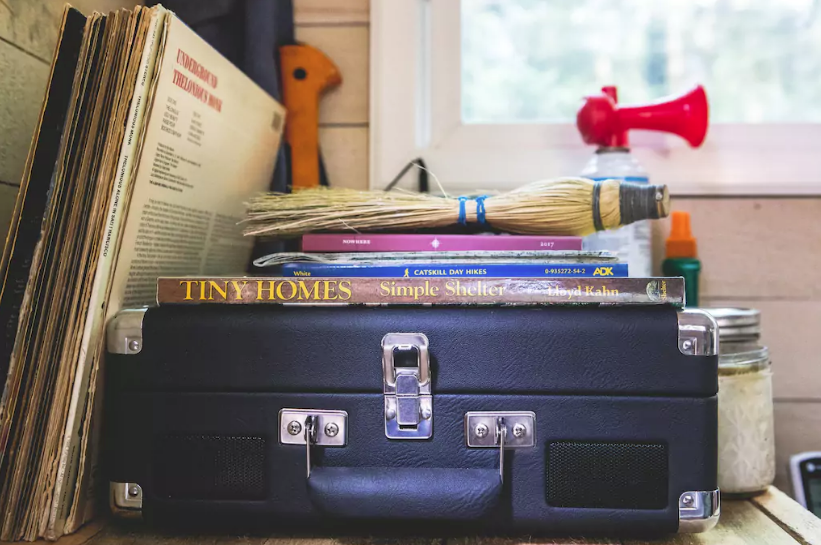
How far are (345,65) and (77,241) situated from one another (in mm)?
576

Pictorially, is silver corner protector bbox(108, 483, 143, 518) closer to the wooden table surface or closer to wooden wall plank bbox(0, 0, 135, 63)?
the wooden table surface

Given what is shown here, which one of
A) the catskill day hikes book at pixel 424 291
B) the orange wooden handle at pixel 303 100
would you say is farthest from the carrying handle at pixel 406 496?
the orange wooden handle at pixel 303 100

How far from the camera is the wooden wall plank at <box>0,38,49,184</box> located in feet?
2.33

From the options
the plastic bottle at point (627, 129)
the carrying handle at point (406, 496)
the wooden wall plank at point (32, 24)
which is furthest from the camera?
the plastic bottle at point (627, 129)

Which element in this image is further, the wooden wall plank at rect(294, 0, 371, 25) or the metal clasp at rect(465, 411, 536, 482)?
the wooden wall plank at rect(294, 0, 371, 25)

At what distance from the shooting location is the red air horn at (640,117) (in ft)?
3.07

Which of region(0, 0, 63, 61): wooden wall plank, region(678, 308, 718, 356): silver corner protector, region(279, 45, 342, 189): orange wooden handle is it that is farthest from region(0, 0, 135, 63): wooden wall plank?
region(678, 308, 718, 356): silver corner protector

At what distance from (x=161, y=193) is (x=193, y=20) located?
40cm

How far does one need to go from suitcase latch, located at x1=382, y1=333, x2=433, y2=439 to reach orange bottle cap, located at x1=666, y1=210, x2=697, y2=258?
54 cm

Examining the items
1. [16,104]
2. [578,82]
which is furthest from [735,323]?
[16,104]

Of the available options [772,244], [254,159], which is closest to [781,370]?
[772,244]

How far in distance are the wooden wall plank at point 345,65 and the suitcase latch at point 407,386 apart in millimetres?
558

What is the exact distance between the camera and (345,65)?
3.50 ft

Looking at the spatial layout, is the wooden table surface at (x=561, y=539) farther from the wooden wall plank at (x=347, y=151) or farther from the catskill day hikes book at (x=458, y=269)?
the wooden wall plank at (x=347, y=151)
